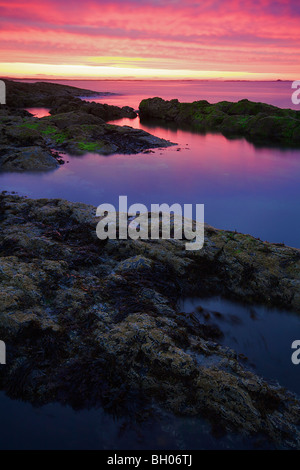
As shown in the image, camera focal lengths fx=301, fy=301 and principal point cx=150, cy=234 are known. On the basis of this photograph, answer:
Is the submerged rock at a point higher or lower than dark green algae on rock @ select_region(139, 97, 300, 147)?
lower

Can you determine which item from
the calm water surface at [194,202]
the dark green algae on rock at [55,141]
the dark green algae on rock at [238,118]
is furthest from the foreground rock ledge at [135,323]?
the dark green algae on rock at [238,118]

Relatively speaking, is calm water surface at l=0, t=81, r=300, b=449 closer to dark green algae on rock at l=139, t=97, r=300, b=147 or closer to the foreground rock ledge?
the foreground rock ledge

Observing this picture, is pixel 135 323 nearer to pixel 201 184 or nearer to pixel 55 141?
pixel 201 184

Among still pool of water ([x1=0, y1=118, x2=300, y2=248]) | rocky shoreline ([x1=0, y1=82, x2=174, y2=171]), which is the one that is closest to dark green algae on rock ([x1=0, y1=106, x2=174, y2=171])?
rocky shoreline ([x1=0, y1=82, x2=174, y2=171])

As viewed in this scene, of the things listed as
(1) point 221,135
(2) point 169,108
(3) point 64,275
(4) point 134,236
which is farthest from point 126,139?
(2) point 169,108

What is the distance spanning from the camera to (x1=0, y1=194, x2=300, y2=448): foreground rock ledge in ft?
13.0

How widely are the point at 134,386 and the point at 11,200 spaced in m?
8.30

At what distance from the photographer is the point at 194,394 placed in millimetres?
3967

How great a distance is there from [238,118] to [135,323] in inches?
1503

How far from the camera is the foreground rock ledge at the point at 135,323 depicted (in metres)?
3.96

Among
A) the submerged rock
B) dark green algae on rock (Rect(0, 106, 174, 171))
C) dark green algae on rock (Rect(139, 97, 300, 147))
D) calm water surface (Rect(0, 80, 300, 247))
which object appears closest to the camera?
calm water surface (Rect(0, 80, 300, 247))

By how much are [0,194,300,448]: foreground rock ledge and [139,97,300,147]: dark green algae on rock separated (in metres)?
25.6

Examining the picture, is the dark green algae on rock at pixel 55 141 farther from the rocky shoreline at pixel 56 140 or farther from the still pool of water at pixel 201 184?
the still pool of water at pixel 201 184

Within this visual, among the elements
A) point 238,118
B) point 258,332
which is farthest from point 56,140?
point 238,118
